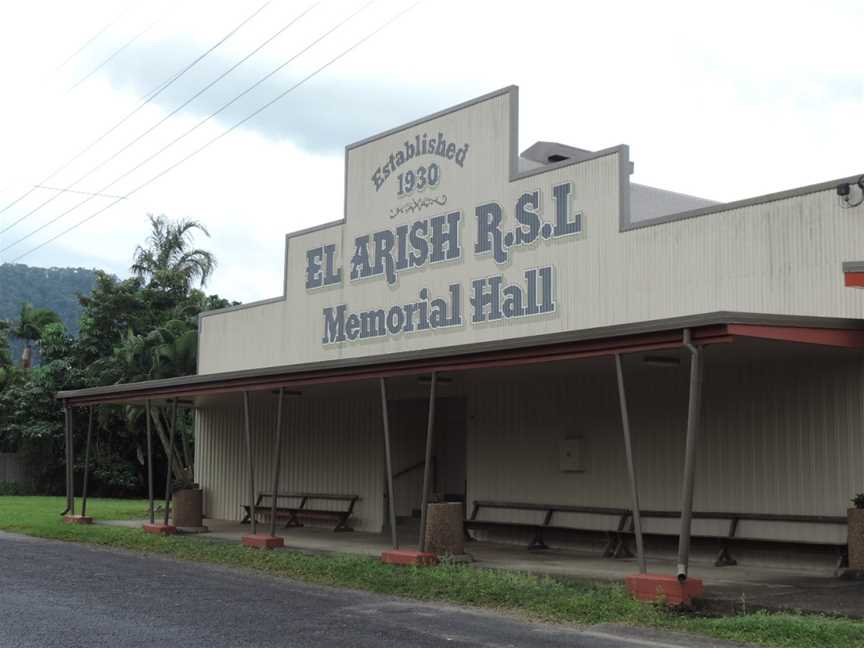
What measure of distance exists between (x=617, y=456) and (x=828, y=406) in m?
3.61

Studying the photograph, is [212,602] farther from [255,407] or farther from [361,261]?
[255,407]

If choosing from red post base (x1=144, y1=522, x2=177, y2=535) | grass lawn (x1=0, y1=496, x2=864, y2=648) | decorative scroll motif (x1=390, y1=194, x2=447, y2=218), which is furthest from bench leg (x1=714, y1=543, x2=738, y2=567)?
red post base (x1=144, y1=522, x2=177, y2=535)

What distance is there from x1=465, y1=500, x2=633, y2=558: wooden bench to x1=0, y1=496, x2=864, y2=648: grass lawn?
287 centimetres

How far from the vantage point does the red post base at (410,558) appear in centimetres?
1412

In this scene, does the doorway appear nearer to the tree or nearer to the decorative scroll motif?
the decorative scroll motif

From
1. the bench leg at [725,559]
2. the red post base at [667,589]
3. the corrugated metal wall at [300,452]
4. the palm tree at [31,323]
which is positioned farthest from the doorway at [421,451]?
the palm tree at [31,323]

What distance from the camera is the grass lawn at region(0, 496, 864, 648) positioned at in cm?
941

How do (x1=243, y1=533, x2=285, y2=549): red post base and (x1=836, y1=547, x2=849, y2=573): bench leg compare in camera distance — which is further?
(x1=243, y1=533, x2=285, y2=549): red post base

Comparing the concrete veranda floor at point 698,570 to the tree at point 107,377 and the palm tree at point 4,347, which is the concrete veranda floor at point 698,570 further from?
the palm tree at point 4,347

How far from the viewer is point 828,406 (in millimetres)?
13562

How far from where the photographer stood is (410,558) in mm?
14219

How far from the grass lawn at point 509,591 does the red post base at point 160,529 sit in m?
0.49

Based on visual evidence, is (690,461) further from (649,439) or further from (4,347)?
(4,347)

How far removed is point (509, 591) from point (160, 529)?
973cm
